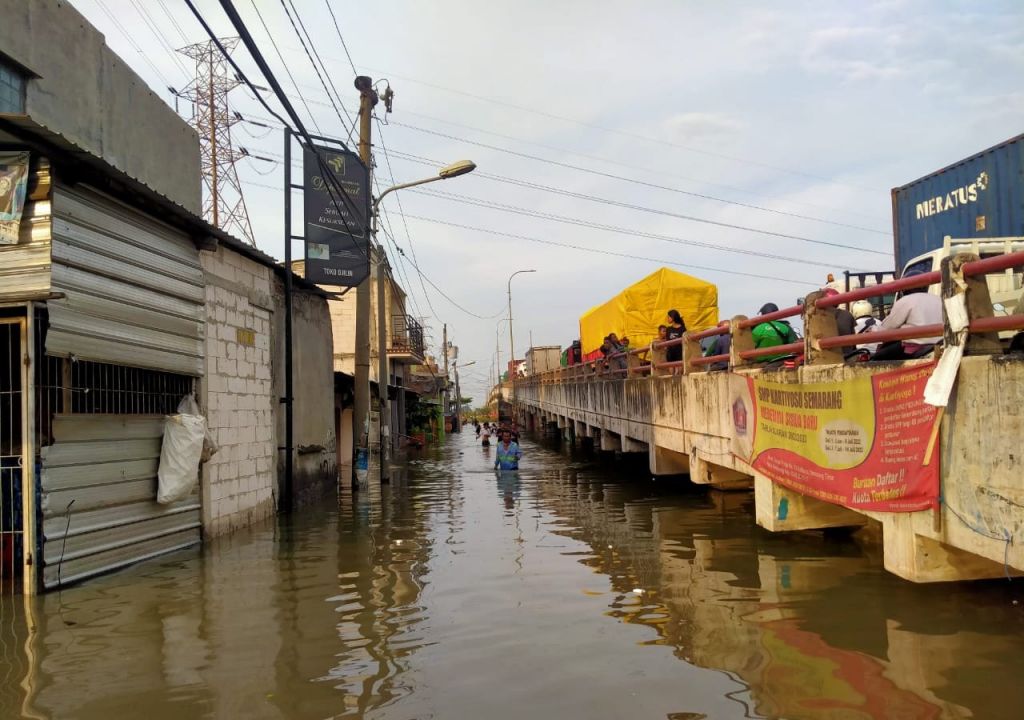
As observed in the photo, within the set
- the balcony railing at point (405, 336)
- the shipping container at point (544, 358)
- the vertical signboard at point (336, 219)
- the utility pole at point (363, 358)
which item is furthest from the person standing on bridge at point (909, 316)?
the shipping container at point (544, 358)

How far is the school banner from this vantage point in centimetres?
543

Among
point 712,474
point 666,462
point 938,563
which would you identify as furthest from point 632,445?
point 938,563

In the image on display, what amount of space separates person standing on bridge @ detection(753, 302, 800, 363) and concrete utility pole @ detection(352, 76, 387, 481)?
908 cm

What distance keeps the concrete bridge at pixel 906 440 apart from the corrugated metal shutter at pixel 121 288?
6.92 metres

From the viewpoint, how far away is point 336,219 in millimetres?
15516

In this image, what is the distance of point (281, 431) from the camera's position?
1338cm

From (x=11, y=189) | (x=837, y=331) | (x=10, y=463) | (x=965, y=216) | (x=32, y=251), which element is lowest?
(x=10, y=463)

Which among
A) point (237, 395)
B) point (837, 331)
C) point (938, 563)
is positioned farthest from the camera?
point (237, 395)

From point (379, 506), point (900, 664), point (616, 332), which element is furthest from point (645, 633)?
point (616, 332)

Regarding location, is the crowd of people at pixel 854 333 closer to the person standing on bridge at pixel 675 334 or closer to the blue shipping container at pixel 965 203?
the person standing on bridge at pixel 675 334

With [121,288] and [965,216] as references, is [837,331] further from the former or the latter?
[121,288]

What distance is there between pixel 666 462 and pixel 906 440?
7863mm

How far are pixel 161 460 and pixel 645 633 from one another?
6.36m

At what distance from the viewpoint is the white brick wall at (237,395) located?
1059 centimetres
